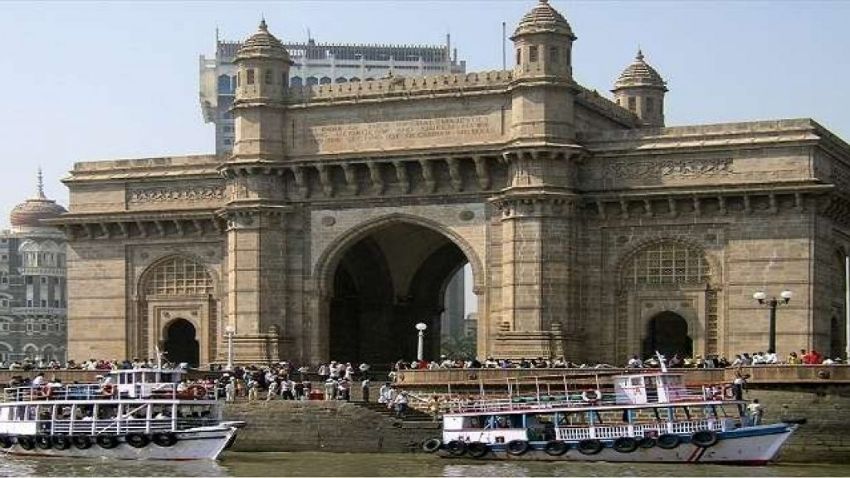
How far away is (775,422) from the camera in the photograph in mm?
42969

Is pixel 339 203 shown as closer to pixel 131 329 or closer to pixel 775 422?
pixel 131 329

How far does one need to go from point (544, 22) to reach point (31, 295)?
73676 millimetres

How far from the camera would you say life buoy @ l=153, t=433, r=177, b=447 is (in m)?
43.3

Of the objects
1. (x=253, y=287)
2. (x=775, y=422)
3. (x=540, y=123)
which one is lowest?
(x=775, y=422)

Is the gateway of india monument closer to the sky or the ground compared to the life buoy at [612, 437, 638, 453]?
closer to the sky

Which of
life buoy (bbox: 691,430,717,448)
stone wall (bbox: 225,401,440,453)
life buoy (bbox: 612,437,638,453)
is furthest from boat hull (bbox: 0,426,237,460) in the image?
life buoy (bbox: 691,430,717,448)

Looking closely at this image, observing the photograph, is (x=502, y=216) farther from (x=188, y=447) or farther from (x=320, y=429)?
(x=188, y=447)

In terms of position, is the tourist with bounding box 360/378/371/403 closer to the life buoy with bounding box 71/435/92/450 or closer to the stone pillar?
the stone pillar

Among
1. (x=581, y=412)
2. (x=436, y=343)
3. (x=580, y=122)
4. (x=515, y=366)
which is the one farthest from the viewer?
(x=436, y=343)

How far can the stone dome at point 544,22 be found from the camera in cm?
5103

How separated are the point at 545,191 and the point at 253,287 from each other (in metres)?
9.33

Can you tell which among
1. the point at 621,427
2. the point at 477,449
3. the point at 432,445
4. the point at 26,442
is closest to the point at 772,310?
the point at 621,427

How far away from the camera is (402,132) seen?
174 feet

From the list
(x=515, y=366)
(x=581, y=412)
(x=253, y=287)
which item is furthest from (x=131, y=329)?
(x=581, y=412)
